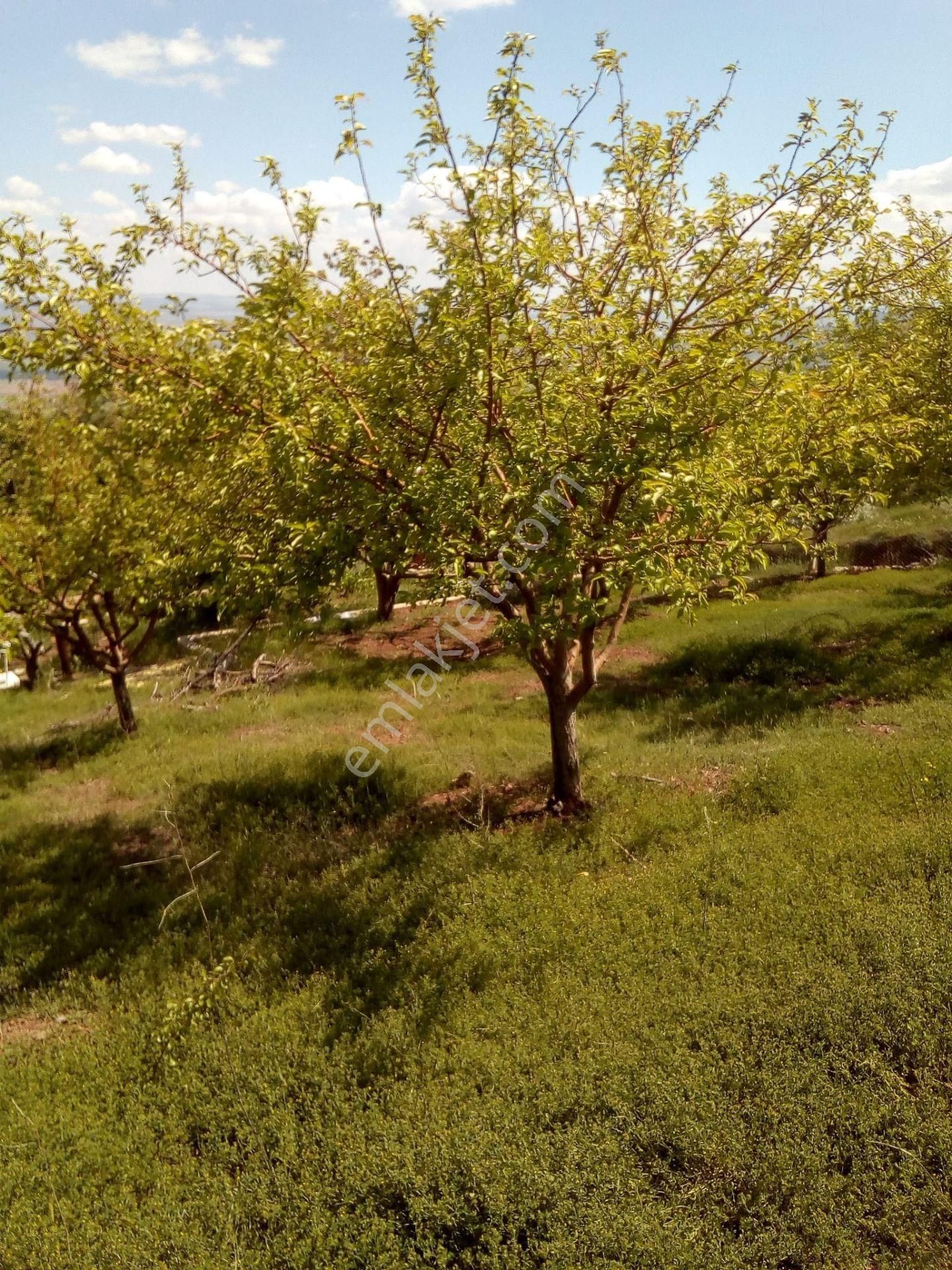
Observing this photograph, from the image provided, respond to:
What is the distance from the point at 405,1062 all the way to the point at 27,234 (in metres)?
7.69

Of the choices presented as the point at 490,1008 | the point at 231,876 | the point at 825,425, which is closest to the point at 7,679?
the point at 231,876

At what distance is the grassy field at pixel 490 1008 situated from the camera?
16.0 ft

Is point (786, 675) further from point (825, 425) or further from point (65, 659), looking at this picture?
point (65, 659)

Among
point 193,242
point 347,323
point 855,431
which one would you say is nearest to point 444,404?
point 347,323

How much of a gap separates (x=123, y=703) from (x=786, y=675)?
1214 cm

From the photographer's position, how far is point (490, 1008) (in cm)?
650

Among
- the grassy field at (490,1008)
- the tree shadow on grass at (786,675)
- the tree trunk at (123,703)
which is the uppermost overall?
the tree trunk at (123,703)

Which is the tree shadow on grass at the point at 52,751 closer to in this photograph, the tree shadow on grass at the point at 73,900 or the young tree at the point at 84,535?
the young tree at the point at 84,535

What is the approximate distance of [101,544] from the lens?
12.2 meters

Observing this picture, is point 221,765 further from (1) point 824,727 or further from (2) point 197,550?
(1) point 824,727

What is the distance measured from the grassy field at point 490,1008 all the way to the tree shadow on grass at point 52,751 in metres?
1.52

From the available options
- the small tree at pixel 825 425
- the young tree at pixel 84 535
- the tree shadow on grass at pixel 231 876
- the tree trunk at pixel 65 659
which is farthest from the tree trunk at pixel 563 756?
the tree trunk at pixel 65 659

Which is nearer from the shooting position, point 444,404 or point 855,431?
point 444,404

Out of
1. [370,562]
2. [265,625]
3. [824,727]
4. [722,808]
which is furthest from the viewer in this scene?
[265,625]
